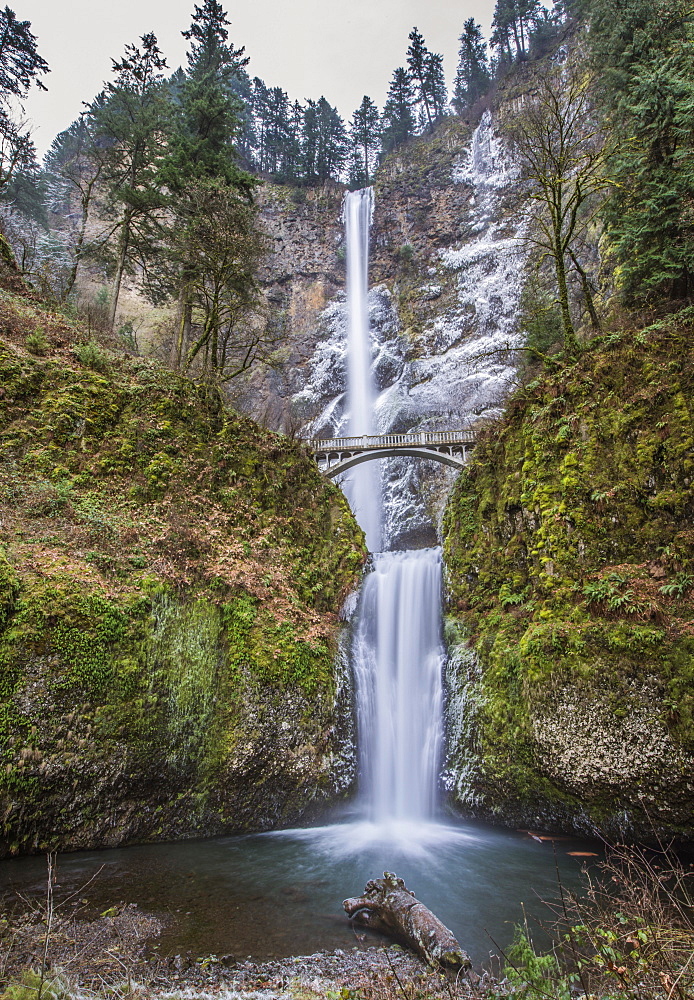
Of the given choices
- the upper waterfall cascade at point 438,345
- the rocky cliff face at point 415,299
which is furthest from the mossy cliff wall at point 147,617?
the upper waterfall cascade at point 438,345

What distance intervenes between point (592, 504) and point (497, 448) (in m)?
3.52

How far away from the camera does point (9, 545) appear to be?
7.54 m

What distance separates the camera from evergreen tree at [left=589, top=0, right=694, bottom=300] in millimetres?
10664

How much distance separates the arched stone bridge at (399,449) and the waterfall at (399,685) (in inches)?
336

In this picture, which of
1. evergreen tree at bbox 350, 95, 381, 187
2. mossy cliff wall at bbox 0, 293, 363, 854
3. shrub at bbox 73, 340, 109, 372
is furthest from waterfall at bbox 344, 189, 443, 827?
evergreen tree at bbox 350, 95, 381, 187

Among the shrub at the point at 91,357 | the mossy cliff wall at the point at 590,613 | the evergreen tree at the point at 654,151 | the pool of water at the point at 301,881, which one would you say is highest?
the evergreen tree at the point at 654,151

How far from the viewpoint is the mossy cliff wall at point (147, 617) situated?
6742 mm

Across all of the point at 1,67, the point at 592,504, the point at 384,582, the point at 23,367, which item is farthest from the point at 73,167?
the point at 592,504

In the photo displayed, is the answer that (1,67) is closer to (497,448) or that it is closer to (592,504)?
(497,448)

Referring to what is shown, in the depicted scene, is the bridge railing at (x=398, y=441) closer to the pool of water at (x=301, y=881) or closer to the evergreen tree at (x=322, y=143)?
the pool of water at (x=301, y=881)

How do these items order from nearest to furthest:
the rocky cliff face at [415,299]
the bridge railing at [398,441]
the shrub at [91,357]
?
the shrub at [91,357] < the bridge railing at [398,441] < the rocky cliff face at [415,299]

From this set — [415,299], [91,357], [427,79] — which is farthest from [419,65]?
[91,357]

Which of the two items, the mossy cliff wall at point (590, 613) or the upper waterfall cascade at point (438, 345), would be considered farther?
the upper waterfall cascade at point (438, 345)

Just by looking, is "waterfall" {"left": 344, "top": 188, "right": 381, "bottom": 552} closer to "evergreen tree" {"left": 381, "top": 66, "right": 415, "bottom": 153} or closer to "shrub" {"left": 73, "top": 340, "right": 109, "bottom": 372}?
"evergreen tree" {"left": 381, "top": 66, "right": 415, "bottom": 153}
